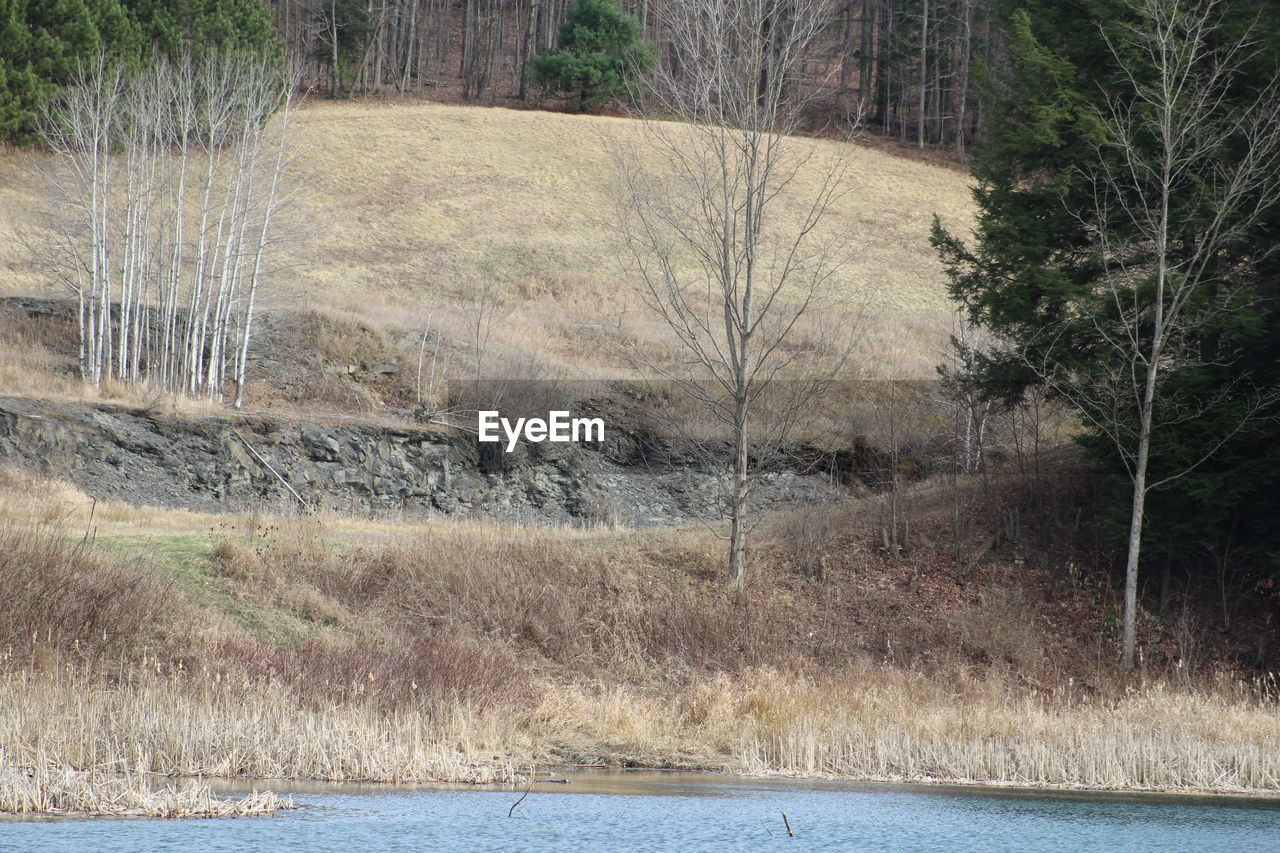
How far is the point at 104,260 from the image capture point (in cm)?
2966

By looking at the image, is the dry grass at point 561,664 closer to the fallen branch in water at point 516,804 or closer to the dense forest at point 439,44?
the fallen branch in water at point 516,804

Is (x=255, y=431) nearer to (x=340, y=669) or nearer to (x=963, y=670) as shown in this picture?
(x=340, y=669)

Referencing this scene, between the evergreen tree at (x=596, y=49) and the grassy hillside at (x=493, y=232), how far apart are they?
2526mm

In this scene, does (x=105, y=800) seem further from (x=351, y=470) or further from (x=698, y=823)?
(x=351, y=470)

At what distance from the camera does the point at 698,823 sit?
9367 mm

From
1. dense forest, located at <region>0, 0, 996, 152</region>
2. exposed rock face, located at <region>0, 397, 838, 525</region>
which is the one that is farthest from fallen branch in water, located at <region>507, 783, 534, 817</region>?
dense forest, located at <region>0, 0, 996, 152</region>

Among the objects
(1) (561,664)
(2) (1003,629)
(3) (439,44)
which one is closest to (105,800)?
(1) (561,664)

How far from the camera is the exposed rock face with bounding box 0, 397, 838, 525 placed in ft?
82.5

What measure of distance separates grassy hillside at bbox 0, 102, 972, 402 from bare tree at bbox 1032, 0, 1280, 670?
503 inches

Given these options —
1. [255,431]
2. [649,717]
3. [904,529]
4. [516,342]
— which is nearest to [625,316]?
[516,342]

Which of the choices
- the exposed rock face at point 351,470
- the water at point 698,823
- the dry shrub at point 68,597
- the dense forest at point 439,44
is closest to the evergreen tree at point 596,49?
the dense forest at point 439,44

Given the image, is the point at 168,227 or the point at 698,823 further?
the point at 168,227

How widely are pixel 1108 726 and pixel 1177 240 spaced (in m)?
9.57

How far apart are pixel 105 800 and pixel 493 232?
45092 mm
